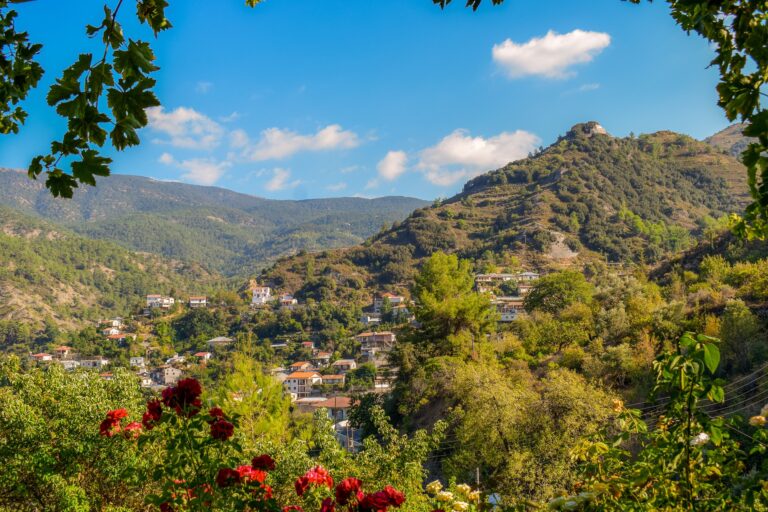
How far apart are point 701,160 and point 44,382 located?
11124cm

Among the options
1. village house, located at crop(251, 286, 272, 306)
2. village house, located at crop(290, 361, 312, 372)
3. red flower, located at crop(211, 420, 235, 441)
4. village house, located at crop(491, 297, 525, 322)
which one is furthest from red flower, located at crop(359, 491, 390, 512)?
village house, located at crop(251, 286, 272, 306)

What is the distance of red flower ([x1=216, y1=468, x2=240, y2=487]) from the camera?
200cm

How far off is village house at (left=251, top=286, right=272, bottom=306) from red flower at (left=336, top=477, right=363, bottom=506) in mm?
79668

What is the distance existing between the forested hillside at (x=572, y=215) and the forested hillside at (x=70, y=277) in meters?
45.0

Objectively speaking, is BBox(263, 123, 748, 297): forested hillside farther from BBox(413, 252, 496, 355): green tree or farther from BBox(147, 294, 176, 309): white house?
BBox(413, 252, 496, 355): green tree

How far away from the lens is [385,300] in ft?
227

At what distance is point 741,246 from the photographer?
24312 millimetres

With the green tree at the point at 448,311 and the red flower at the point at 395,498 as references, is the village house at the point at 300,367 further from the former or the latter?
the red flower at the point at 395,498

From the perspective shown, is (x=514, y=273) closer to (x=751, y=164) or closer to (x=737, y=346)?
(x=737, y=346)

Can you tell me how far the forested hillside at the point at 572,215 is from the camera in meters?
70.9

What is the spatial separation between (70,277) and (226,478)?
433ft

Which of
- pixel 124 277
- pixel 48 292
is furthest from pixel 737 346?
pixel 124 277

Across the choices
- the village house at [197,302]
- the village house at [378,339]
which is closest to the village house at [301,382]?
the village house at [378,339]

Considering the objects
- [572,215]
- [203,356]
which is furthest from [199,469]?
[572,215]
